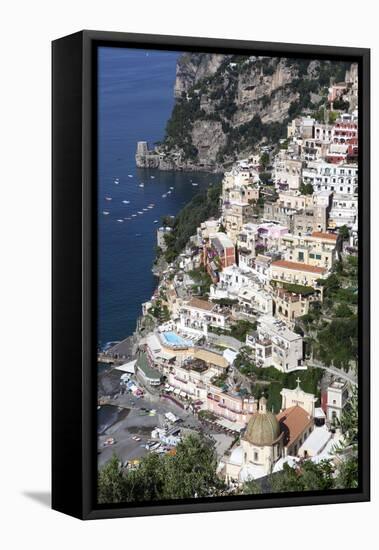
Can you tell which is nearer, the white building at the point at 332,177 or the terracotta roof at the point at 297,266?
the terracotta roof at the point at 297,266

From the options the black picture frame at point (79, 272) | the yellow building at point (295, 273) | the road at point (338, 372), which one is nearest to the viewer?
the black picture frame at point (79, 272)

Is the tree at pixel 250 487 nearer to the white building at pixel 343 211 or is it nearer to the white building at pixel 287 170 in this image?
the white building at pixel 343 211

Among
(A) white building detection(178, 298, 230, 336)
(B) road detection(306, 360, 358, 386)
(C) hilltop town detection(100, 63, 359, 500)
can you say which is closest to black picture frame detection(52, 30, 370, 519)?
(C) hilltop town detection(100, 63, 359, 500)

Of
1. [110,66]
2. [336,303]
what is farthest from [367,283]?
[110,66]

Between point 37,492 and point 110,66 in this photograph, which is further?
point 37,492

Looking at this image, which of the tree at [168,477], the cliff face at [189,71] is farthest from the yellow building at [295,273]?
the cliff face at [189,71]

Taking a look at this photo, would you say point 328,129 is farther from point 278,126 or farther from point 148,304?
point 148,304

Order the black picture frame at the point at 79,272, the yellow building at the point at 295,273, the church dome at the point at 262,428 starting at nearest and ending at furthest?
the black picture frame at the point at 79,272
the church dome at the point at 262,428
the yellow building at the point at 295,273
